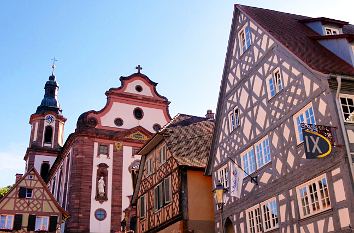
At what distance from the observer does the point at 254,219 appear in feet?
63.8

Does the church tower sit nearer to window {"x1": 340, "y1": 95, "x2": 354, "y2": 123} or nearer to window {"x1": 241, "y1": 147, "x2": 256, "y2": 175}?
window {"x1": 241, "y1": 147, "x2": 256, "y2": 175}

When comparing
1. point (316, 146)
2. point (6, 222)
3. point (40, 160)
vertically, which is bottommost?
point (316, 146)

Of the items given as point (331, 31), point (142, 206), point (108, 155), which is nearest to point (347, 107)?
point (331, 31)

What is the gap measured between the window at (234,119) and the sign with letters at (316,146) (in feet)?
23.4

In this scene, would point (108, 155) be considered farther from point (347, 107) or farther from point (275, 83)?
point (347, 107)

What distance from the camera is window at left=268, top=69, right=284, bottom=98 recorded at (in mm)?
18609

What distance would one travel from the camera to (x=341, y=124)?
1479cm

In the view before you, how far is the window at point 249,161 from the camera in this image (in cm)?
2005

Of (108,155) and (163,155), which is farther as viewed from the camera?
(108,155)

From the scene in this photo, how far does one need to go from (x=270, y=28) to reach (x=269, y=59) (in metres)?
1.57

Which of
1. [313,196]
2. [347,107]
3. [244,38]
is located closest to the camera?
[347,107]

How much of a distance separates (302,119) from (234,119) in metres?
5.67

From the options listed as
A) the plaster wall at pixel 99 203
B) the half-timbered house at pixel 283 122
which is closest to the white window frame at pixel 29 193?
the plaster wall at pixel 99 203

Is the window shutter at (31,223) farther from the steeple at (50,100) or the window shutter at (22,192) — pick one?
the steeple at (50,100)
